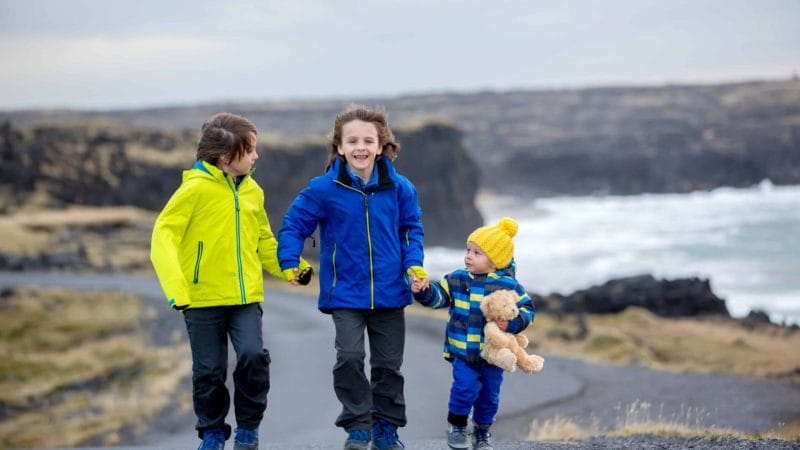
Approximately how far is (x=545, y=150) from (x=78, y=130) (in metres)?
70.9

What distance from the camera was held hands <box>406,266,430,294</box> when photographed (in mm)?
5059

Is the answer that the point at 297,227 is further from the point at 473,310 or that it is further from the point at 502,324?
the point at 502,324

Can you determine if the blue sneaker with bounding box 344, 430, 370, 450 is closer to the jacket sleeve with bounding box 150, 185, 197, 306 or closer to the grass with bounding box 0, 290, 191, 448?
the jacket sleeve with bounding box 150, 185, 197, 306

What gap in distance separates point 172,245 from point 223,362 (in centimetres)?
80

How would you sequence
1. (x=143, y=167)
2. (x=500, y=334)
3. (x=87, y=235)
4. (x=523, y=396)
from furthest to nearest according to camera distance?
(x=143, y=167), (x=87, y=235), (x=523, y=396), (x=500, y=334)

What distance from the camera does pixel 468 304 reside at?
5195mm

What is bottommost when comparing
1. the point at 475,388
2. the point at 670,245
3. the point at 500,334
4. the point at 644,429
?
the point at 670,245

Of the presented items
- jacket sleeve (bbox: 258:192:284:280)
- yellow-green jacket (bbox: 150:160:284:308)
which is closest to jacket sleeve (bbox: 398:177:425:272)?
jacket sleeve (bbox: 258:192:284:280)

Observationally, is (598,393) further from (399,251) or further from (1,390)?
(1,390)

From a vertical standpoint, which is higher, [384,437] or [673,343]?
[384,437]

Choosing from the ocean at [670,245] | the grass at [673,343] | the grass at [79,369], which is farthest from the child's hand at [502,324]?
the ocean at [670,245]

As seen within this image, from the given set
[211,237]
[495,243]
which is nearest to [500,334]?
[495,243]

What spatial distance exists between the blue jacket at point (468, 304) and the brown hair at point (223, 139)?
1403 mm

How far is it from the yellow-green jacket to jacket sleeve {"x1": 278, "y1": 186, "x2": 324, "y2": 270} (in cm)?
19
